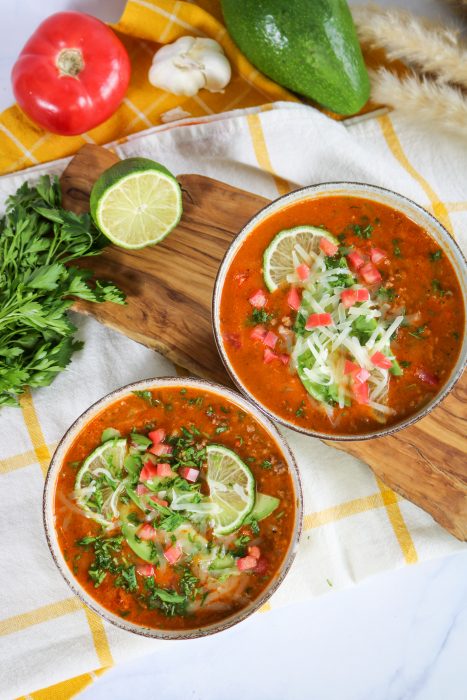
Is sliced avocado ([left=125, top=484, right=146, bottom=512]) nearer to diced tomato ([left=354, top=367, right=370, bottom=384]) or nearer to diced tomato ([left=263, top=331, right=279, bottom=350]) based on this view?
diced tomato ([left=263, top=331, right=279, bottom=350])

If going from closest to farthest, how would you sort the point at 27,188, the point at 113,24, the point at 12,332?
the point at 12,332 → the point at 27,188 → the point at 113,24

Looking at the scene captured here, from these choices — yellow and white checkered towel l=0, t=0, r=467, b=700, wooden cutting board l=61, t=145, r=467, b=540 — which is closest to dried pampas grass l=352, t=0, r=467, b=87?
yellow and white checkered towel l=0, t=0, r=467, b=700

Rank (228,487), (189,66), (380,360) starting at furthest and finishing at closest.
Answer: (189,66)
(228,487)
(380,360)

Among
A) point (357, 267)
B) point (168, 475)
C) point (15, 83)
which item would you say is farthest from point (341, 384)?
point (15, 83)

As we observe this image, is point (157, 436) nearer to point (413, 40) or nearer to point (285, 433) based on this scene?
point (285, 433)

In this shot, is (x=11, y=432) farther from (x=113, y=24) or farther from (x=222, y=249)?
(x=113, y=24)

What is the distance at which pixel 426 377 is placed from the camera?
317 cm

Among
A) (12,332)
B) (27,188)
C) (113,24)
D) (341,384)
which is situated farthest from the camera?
(113,24)

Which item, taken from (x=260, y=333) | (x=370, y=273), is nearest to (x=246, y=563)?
(x=260, y=333)

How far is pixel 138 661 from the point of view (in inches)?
150

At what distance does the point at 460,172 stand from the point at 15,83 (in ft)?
7.69

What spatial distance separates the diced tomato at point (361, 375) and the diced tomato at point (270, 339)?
Result: 1.24 ft

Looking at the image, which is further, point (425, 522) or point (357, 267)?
point (425, 522)

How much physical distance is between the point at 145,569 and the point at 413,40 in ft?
9.47
